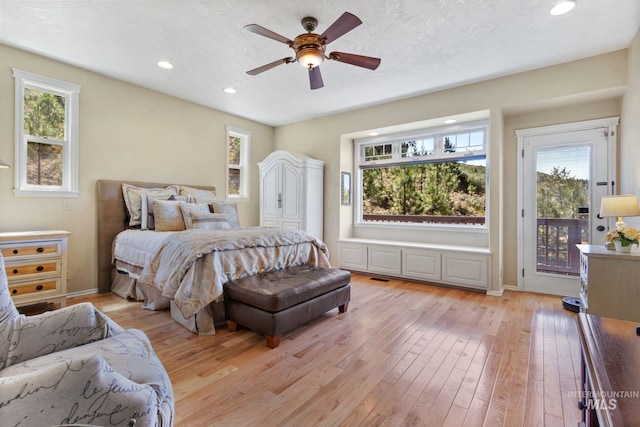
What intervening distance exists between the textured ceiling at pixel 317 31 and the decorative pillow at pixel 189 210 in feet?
5.53

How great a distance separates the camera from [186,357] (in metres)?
2.20

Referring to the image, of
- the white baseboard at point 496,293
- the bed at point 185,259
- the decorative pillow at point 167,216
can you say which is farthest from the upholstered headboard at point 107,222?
the white baseboard at point 496,293

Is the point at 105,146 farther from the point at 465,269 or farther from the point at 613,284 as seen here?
the point at 613,284

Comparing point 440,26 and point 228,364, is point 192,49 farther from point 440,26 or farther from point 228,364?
point 228,364

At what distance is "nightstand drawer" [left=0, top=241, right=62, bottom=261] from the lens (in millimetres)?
2732

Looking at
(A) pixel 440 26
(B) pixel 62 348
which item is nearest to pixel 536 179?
(A) pixel 440 26

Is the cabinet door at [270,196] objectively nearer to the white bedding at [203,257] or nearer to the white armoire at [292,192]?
the white armoire at [292,192]

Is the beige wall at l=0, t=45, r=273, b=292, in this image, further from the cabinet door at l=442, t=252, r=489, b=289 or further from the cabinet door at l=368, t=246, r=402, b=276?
the cabinet door at l=442, t=252, r=489, b=289

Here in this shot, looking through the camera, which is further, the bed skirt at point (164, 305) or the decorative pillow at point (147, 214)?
the decorative pillow at point (147, 214)

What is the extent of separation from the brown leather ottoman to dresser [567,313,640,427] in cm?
182

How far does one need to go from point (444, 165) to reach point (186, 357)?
4483 millimetres

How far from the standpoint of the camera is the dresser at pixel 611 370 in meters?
0.70

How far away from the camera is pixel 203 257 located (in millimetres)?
2594

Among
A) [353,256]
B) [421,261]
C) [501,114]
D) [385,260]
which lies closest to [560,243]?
[421,261]
